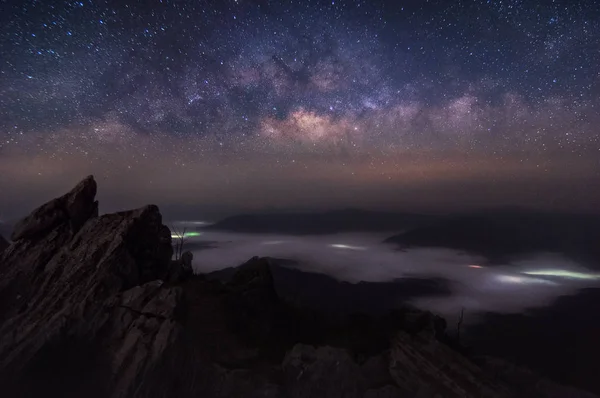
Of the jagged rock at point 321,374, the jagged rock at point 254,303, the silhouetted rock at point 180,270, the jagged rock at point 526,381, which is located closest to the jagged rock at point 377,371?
the jagged rock at point 321,374

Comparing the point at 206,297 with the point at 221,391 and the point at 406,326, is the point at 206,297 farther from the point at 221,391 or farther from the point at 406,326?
the point at 406,326

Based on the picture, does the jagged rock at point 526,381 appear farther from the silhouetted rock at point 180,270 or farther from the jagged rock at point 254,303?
the silhouetted rock at point 180,270

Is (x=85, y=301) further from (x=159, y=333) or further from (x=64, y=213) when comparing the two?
(x=64, y=213)

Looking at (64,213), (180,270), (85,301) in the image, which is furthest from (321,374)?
(64,213)

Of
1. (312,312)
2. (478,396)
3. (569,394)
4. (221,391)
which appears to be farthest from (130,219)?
(569,394)

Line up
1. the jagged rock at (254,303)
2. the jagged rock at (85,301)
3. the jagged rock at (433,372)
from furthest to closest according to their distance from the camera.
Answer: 1. the jagged rock at (254,303)
2. the jagged rock at (433,372)
3. the jagged rock at (85,301)
